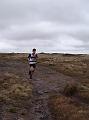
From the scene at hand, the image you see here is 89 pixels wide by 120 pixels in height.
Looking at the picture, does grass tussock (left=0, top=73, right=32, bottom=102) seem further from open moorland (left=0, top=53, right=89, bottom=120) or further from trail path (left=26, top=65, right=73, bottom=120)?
trail path (left=26, top=65, right=73, bottom=120)

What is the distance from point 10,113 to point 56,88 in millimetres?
9901

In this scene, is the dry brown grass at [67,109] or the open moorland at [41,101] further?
the open moorland at [41,101]

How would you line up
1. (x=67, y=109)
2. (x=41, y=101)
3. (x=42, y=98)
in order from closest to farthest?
(x=67, y=109), (x=41, y=101), (x=42, y=98)

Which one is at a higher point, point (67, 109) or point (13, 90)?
point (13, 90)

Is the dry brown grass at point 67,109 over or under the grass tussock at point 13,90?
under

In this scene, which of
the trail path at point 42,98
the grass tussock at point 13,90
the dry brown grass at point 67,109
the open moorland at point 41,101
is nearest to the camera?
the dry brown grass at point 67,109

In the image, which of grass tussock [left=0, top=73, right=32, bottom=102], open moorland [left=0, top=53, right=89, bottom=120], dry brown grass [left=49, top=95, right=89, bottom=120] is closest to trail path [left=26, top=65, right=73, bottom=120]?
open moorland [left=0, top=53, right=89, bottom=120]

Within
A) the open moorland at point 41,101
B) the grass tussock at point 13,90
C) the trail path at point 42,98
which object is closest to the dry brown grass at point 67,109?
the open moorland at point 41,101

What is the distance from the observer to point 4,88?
29.3 meters

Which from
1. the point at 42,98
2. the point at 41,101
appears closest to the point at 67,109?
the point at 41,101

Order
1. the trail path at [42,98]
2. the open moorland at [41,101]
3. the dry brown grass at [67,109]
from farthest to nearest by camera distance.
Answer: the trail path at [42,98], the open moorland at [41,101], the dry brown grass at [67,109]

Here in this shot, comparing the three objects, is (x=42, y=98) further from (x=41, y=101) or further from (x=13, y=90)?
(x=13, y=90)

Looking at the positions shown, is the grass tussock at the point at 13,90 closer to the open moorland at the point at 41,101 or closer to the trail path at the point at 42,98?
the open moorland at the point at 41,101

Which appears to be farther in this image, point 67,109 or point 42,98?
point 42,98
